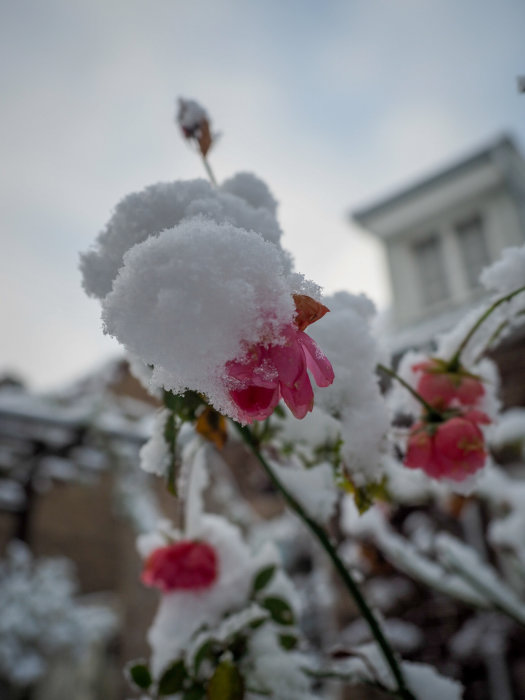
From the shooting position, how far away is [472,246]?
501 cm

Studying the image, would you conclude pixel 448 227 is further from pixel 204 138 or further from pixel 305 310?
pixel 305 310

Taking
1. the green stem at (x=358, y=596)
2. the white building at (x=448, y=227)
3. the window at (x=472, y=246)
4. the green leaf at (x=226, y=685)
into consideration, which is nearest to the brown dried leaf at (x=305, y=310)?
the green stem at (x=358, y=596)

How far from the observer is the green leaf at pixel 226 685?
0.51 meters

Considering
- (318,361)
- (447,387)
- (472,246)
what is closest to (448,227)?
(472,246)

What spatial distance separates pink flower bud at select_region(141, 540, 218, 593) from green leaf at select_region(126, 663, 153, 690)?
0.29ft

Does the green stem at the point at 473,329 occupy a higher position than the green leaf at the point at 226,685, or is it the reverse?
the green stem at the point at 473,329

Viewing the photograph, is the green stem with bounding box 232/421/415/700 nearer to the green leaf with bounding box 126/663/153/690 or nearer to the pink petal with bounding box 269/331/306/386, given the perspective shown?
the pink petal with bounding box 269/331/306/386

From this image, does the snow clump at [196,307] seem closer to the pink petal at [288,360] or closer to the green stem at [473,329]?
the pink petal at [288,360]

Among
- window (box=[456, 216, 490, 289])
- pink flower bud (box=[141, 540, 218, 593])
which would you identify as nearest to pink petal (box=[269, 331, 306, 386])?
pink flower bud (box=[141, 540, 218, 593])

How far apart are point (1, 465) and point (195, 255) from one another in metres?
4.64

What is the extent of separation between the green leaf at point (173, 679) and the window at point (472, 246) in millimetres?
4775

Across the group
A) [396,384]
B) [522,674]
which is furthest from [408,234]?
[396,384]

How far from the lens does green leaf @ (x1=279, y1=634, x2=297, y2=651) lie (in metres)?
0.60

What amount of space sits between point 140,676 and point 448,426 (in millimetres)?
466
